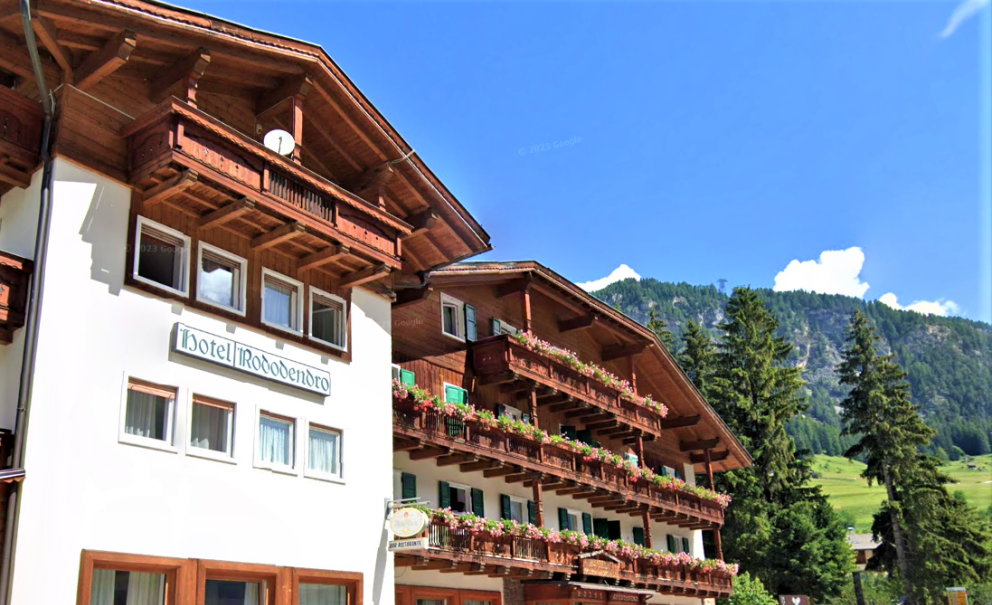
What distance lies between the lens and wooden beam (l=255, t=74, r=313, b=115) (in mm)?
19953

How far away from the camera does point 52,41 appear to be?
15.8m

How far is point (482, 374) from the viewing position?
2830cm

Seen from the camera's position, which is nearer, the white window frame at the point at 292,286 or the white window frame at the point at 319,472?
the white window frame at the point at 319,472

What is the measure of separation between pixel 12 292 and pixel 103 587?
15.7 ft

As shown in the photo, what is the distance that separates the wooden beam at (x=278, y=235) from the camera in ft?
60.8

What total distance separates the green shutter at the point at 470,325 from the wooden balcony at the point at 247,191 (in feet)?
26.8

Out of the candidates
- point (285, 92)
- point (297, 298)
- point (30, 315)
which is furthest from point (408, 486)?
point (30, 315)

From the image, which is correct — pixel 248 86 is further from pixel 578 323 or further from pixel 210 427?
pixel 578 323

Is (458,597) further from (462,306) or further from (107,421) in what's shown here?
(107,421)

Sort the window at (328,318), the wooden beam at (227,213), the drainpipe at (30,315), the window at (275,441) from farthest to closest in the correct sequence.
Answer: the window at (328,318) → the window at (275,441) → the wooden beam at (227,213) → the drainpipe at (30,315)

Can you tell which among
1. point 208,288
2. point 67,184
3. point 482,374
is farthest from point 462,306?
point 67,184

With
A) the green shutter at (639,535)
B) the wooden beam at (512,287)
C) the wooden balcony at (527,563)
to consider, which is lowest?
the wooden balcony at (527,563)

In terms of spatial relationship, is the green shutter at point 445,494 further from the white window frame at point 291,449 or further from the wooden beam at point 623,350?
the wooden beam at point 623,350

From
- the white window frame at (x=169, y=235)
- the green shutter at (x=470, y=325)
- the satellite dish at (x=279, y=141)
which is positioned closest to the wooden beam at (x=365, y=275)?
the satellite dish at (x=279, y=141)
